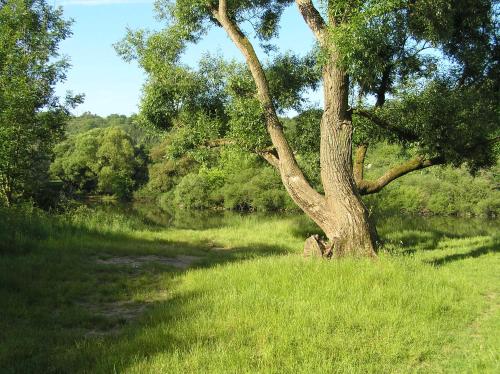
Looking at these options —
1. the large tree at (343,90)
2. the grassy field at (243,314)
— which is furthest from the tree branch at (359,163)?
the grassy field at (243,314)

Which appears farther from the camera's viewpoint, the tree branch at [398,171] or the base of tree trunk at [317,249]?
the tree branch at [398,171]

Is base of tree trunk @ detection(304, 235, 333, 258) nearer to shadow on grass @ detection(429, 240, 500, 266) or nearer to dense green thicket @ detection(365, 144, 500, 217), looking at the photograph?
shadow on grass @ detection(429, 240, 500, 266)

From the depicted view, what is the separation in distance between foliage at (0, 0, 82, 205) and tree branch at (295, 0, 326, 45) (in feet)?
29.7

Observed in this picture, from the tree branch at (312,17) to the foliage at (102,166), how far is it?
6152 centimetres

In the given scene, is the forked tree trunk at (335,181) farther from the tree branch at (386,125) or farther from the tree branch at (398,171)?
the tree branch at (398,171)

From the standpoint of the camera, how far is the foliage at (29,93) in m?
14.9

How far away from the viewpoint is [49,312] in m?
6.57

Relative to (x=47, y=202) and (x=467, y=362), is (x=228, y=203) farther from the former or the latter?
(x=467, y=362)

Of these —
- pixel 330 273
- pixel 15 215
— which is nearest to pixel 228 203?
pixel 15 215

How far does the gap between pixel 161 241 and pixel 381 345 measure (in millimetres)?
10817

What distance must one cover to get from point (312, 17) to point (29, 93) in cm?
997

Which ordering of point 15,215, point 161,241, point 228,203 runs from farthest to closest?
1. point 228,203
2. point 161,241
3. point 15,215

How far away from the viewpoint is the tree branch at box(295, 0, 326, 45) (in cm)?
1071

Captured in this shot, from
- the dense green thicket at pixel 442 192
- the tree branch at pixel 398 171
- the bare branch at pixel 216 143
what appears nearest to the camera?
the bare branch at pixel 216 143
